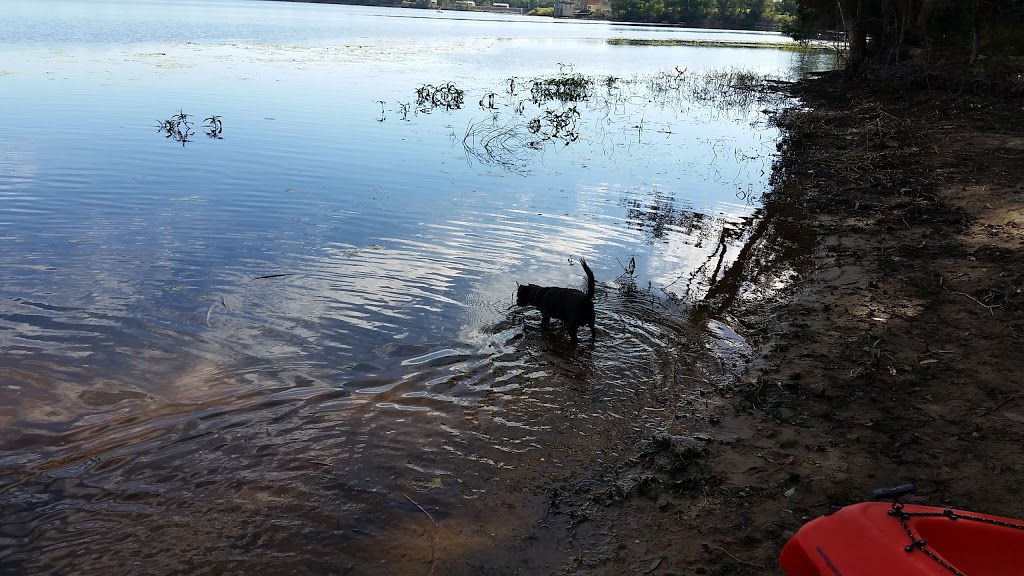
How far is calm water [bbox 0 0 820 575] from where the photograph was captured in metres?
4.19

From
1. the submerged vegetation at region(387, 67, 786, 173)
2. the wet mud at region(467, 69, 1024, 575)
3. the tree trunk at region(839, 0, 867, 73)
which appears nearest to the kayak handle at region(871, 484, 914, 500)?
the wet mud at region(467, 69, 1024, 575)

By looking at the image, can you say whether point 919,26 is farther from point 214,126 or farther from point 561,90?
point 214,126

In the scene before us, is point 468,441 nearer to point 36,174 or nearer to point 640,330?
point 640,330

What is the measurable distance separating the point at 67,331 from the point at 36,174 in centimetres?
671

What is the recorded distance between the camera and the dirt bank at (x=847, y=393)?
3.88 meters

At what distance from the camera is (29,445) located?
15.8 ft

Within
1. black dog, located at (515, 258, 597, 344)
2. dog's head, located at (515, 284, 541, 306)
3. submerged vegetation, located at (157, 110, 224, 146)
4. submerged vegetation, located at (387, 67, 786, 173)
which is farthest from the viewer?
submerged vegetation, located at (387, 67, 786, 173)

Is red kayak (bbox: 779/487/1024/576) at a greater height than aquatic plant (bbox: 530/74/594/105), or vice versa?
aquatic plant (bbox: 530/74/594/105)

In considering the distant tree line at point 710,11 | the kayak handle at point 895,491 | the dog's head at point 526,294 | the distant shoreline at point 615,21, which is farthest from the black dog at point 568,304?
the distant tree line at point 710,11

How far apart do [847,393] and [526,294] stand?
311 cm

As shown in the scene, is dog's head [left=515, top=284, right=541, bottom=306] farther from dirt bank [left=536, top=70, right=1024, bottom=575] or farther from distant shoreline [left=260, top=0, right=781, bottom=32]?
distant shoreline [left=260, top=0, right=781, bottom=32]

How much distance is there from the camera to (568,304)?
21.2 feet

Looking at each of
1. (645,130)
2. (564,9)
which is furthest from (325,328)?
(564,9)

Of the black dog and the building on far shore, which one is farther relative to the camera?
the building on far shore
